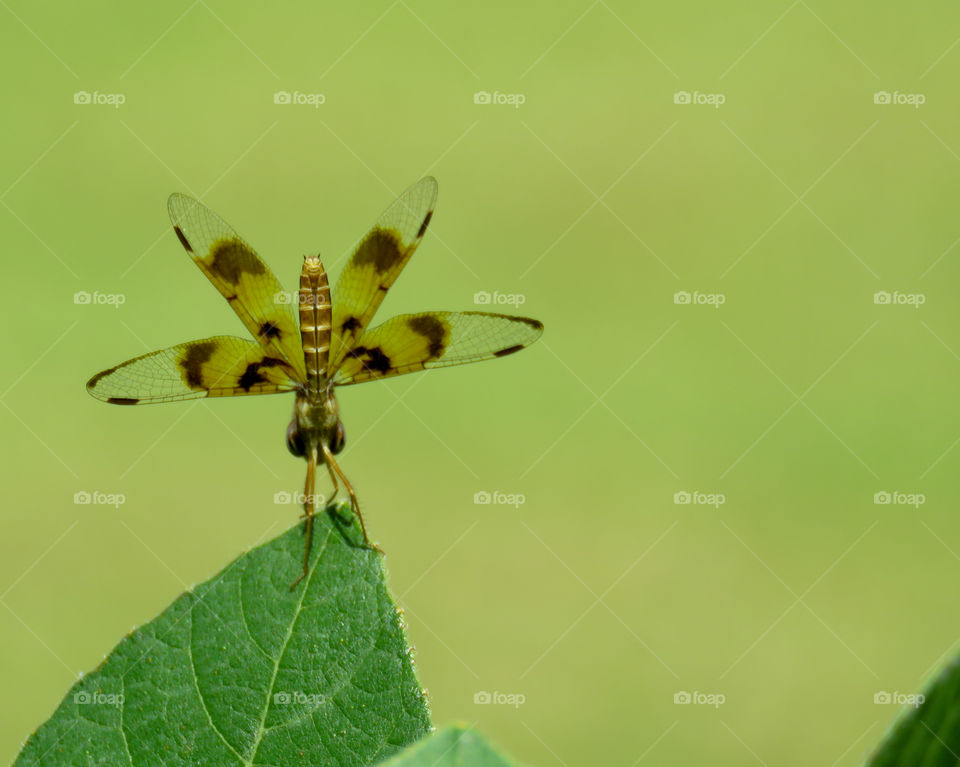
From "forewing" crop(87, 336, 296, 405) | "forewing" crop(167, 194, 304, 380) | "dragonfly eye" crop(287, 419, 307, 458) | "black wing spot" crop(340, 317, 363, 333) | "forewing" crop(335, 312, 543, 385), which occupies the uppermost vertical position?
"forewing" crop(167, 194, 304, 380)

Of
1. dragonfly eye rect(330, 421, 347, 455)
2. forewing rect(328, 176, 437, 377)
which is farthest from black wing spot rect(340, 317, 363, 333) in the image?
dragonfly eye rect(330, 421, 347, 455)

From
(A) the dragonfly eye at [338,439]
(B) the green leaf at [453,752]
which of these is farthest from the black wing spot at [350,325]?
(B) the green leaf at [453,752]

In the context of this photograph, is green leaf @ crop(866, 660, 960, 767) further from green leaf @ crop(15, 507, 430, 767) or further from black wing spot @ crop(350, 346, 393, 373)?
black wing spot @ crop(350, 346, 393, 373)

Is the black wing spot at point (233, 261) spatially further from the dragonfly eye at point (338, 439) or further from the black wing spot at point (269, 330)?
the dragonfly eye at point (338, 439)

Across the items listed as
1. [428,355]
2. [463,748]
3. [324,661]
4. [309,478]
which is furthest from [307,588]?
[428,355]

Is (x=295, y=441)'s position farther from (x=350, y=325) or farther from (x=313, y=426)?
(x=350, y=325)

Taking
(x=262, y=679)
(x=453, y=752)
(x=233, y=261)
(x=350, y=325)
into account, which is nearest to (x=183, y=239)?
(x=233, y=261)
